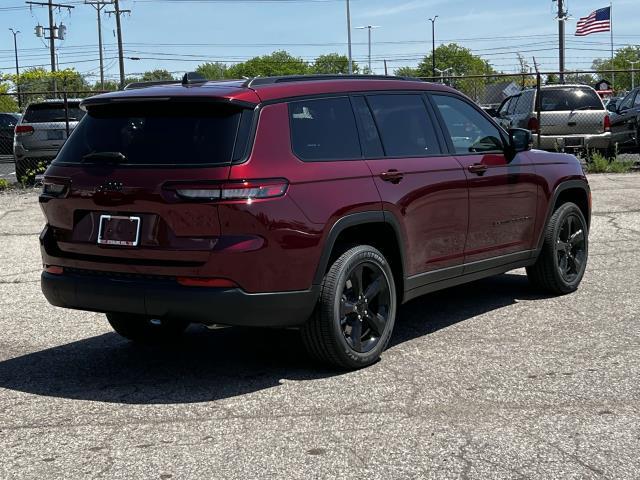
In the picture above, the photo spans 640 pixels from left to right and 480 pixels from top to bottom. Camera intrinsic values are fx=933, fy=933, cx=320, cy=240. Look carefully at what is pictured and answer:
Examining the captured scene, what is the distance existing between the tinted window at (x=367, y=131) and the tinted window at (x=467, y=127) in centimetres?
84

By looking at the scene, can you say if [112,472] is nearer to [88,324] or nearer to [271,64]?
[88,324]

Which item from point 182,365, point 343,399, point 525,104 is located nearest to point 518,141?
point 343,399

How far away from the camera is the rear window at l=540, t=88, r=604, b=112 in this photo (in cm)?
1941

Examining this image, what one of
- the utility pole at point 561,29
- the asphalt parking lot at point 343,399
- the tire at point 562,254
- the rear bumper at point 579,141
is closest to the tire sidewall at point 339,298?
the asphalt parking lot at point 343,399

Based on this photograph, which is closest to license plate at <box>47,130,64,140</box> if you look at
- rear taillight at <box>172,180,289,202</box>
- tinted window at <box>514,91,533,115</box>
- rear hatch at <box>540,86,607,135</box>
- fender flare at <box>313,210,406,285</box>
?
tinted window at <box>514,91,533,115</box>

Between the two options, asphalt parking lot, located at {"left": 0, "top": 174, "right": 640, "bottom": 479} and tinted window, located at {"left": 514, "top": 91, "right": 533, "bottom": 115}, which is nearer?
asphalt parking lot, located at {"left": 0, "top": 174, "right": 640, "bottom": 479}

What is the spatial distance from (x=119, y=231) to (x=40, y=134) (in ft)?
47.4

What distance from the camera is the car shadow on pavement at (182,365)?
5379mm

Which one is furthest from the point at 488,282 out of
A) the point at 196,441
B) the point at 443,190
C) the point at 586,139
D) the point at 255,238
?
the point at 586,139

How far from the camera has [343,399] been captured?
16.6ft

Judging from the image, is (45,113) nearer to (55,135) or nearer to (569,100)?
(55,135)

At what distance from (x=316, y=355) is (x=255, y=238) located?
0.92 m

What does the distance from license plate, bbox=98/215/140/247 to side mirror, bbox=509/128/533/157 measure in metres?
3.23

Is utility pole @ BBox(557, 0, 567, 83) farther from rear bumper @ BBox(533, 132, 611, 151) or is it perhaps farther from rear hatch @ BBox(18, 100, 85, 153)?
rear hatch @ BBox(18, 100, 85, 153)
